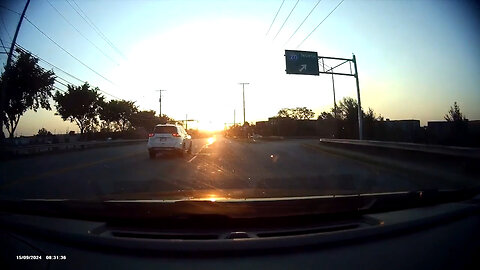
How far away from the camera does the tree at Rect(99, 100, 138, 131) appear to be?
213 feet

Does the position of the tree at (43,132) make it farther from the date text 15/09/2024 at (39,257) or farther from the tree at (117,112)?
the date text 15/09/2024 at (39,257)

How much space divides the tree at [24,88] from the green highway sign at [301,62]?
60.9ft

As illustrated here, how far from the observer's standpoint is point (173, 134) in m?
19.2

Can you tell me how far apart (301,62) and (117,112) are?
52.3 meters

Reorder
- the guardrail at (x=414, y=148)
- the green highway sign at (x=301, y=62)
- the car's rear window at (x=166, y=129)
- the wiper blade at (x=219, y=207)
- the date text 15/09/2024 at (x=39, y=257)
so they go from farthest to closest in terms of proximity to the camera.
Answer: the green highway sign at (x=301, y=62) < the car's rear window at (x=166, y=129) < the guardrail at (x=414, y=148) < the wiper blade at (x=219, y=207) < the date text 15/09/2024 at (x=39, y=257)

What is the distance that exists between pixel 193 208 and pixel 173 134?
1658cm

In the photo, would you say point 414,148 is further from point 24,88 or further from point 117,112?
point 117,112

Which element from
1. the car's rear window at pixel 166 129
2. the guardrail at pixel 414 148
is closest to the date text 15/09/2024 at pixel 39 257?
the guardrail at pixel 414 148

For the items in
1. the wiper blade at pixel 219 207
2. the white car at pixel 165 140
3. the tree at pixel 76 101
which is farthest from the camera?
the tree at pixel 76 101

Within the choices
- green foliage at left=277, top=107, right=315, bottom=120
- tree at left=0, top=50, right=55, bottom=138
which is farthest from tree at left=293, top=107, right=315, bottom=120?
tree at left=0, top=50, right=55, bottom=138

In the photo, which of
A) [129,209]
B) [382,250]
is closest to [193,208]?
[129,209]

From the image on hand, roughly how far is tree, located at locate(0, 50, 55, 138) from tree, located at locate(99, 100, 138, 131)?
90.3 ft

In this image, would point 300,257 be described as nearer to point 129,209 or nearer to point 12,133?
point 129,209

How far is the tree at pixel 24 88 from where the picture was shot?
27031 mm
